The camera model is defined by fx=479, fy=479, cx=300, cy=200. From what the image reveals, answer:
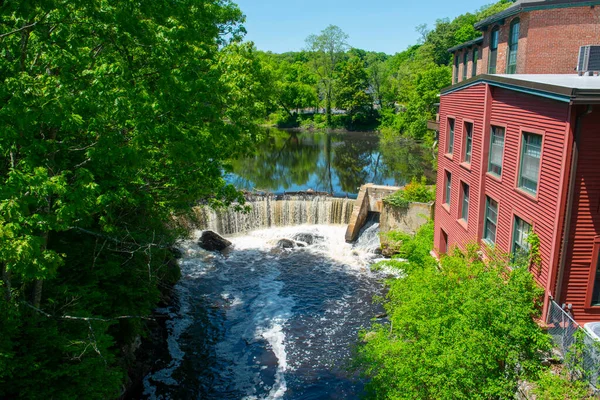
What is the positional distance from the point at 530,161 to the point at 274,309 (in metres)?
13.4

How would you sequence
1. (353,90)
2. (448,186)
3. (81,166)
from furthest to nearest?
1. (353,90)
2. (448,186)
3. (81,166)

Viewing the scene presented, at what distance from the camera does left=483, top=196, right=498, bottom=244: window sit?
14828mm

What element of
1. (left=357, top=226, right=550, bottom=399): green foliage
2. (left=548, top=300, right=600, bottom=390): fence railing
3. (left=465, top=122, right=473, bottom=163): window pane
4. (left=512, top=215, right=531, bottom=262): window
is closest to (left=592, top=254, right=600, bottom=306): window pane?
(left=548, top=300, right=600, bottom=390): fence railing

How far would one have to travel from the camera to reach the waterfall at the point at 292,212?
32.7 meters

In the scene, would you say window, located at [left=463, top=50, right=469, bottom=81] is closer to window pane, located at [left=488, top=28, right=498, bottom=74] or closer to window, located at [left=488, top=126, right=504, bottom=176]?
window pane, located at [left=488, top=28, right=498, bottom=74]

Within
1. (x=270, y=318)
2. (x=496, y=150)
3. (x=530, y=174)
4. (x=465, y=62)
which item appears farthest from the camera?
(x=465, y=62)

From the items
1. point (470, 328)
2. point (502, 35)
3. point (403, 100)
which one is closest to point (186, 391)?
point (470, 328)

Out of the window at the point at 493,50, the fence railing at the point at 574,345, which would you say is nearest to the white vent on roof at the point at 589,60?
the fence railing at the point at 574,345

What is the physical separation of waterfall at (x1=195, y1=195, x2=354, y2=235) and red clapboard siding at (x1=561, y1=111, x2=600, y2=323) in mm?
21679

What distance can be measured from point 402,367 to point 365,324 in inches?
374

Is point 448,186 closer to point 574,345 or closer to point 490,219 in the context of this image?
point 490,219

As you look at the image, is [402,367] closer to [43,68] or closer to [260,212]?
[43,68]

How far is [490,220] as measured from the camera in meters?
15.1

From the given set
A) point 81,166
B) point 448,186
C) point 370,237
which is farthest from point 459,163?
point 81,166
